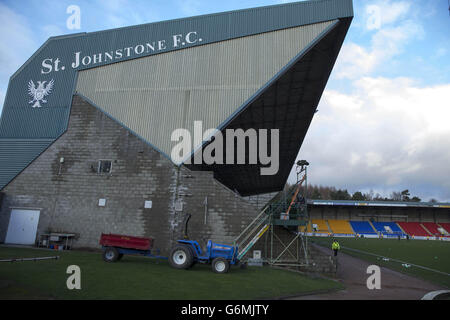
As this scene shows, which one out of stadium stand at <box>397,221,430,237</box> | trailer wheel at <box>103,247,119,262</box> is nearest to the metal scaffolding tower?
trailer wheel at <box>103,247,119,262</box>

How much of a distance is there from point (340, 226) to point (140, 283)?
61.4 m

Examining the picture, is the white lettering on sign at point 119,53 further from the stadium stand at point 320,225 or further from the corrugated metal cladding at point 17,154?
the stadium stand at point 320,225

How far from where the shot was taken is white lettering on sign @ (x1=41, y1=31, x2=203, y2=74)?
2005 cm

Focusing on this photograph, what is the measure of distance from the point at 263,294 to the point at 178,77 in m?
15.2

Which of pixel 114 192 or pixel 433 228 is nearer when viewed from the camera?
pixel 114 192

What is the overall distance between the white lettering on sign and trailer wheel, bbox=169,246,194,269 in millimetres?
14004

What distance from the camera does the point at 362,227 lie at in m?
62.6

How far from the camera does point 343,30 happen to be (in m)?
18.0

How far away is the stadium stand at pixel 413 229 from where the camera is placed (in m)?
60.0

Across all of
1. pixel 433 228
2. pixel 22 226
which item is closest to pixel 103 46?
pixel 22 226

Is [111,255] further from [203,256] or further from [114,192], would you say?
[114,192]

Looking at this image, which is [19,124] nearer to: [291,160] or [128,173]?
[128,173]

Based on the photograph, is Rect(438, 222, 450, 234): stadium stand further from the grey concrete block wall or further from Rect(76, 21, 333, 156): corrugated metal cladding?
the grey concrete block wall
